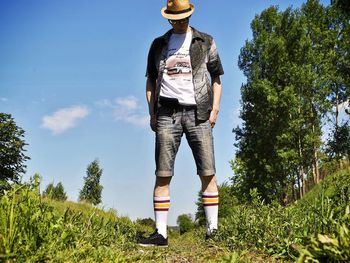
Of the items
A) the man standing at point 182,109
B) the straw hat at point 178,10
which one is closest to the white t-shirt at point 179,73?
the man standing at point 182,109

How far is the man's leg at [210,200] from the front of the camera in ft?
16.3

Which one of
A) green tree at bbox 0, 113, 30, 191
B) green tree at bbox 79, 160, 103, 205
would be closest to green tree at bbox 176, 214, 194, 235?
green tree at bbox 79, 160, 103, 205

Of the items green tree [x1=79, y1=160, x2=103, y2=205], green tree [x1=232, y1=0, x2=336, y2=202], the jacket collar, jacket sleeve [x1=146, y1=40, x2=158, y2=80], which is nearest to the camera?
the jacket collar

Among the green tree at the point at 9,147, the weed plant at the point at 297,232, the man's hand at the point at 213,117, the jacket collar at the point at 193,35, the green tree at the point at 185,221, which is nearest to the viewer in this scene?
the weed plant at the point at 297,232

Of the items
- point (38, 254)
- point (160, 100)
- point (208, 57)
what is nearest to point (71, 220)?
point (38, 254)

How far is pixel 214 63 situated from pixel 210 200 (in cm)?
181

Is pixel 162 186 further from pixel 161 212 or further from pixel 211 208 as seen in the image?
pixel 211 208

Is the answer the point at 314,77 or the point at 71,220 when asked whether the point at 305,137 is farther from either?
the point at 71,220

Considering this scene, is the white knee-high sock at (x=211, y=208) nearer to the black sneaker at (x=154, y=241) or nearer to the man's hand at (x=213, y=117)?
the black sneaker at (x=154, y=241)

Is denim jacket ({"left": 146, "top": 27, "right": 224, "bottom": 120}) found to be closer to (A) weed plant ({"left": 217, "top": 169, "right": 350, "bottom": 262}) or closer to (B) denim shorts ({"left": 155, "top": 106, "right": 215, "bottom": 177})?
(B) denim shorts ({"left": 155, "top": 106, "right": 215, "bottom": 177})

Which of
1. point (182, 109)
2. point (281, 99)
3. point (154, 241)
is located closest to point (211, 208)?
point (154, 241)

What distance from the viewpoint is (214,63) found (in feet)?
17.5

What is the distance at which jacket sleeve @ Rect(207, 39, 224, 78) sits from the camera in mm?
5324

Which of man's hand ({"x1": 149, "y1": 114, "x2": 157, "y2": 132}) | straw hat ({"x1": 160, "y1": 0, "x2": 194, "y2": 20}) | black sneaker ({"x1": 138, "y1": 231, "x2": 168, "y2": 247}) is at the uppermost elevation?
straw hat ({"x1": 160, "y1": 0, "x2": 194, "y2": 20})
